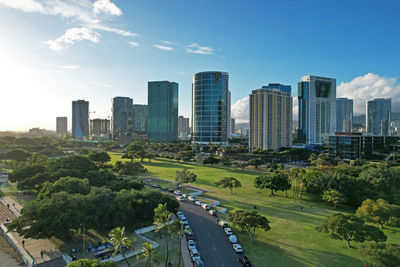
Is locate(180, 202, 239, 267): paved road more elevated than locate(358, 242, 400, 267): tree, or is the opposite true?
locate(358, 242, 400, 267): tree

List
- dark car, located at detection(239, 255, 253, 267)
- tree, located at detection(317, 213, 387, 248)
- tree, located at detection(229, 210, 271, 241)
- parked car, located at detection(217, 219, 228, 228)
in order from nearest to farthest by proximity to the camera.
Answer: dark car, located at detection(239, 255, 253, 267) < tree, located at detection(317, 213, 387, 248) < tree, located at detection(229, 210, 271, 241) < parked car, located at detection(217, 219, 228, 228)

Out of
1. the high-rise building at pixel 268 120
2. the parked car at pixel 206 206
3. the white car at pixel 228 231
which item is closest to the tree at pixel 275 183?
the parked car at pixel 206 206

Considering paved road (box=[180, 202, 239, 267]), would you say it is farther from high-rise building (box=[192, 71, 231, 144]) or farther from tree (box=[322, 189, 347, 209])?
high-rise building (box=[192, 71, 231, 144])

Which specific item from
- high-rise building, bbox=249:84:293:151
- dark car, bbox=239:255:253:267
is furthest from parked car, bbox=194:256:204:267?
high-rise building, bbox=249:84:293:151

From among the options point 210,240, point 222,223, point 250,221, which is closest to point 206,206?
point 222,223

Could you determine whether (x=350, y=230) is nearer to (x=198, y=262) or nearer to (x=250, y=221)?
(x=250, y=221)

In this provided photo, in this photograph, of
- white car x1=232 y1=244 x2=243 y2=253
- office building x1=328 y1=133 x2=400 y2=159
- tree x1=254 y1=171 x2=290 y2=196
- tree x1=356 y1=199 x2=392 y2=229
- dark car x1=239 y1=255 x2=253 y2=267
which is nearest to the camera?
dark car x1=239 y1=255 x2=253 y2=267
